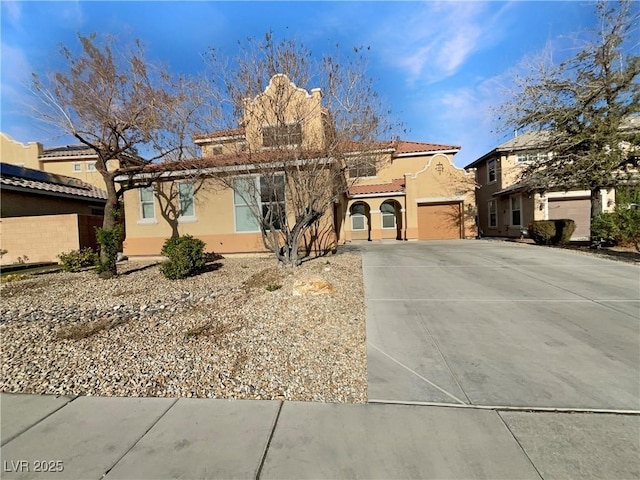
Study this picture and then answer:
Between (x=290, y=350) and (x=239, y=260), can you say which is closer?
(x=290, y=350)

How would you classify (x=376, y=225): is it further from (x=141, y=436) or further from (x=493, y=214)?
(x=141, y=436)

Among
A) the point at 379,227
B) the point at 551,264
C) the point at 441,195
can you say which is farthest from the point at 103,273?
the point at 441,195

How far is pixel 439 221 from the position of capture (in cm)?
1980

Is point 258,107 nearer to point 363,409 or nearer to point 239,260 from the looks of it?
point 239,260

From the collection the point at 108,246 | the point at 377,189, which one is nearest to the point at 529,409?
the point at 108,246

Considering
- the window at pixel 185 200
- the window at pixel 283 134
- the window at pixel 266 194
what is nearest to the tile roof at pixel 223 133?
the window at pixel 283 134

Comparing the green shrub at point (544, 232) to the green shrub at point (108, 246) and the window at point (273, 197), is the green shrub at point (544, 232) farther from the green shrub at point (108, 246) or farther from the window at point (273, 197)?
the green shrub at point (108, 246)

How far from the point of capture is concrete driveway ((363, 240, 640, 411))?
3.13m

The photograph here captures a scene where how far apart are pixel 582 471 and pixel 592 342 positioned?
8.99ft

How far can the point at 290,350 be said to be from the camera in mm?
4031

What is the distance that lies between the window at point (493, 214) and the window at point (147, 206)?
2167 centimetres

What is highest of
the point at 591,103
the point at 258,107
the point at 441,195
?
the point at 591,103

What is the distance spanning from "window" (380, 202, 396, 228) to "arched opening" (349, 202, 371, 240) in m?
1.07

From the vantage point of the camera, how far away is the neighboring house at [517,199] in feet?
55.5
